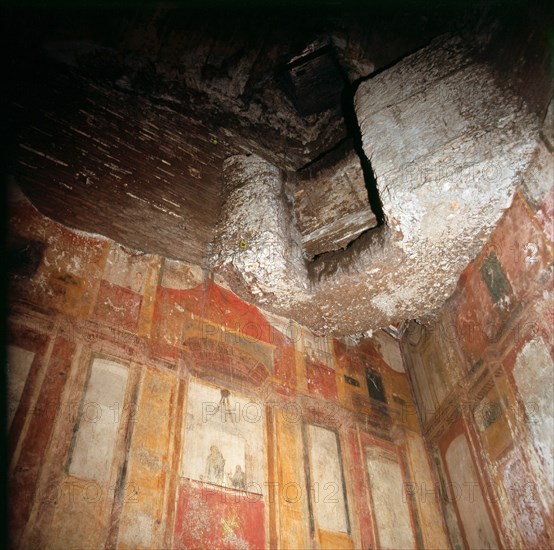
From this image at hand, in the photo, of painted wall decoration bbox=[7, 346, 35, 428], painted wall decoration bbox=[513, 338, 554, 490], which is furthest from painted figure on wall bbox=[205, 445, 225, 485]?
painted wall decoration bbox=[513, 338, 554, 490]

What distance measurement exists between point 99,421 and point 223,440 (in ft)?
2.63

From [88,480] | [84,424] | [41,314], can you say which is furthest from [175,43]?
[88,480]

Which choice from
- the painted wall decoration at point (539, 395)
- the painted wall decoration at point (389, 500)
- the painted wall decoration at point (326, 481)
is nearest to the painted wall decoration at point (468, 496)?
the painted wall decoration at point (389, 500)

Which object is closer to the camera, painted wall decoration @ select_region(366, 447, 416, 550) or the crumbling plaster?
the crumbling plaster

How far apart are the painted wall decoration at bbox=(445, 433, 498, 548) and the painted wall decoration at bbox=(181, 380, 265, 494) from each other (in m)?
1.55

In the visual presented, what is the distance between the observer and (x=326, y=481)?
3.12 m

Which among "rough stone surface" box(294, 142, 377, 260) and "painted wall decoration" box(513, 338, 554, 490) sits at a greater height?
"rough stone surface" box(294, 142, 377, 260)

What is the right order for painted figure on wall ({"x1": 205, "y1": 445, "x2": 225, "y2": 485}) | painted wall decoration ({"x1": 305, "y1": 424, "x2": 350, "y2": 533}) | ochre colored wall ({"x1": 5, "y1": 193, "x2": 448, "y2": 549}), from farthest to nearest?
1. painted wall decoration ({"x1": 305, "y1": 424, "x2": 350, "y2": 533})
2. painted figure on wall ({"x1": 205, "y1": 445, "x2": 225, "y2": 485})
3. ochre colored wall ({"x1": 5, "y1": 193, "x2": 448, "y2": 549})

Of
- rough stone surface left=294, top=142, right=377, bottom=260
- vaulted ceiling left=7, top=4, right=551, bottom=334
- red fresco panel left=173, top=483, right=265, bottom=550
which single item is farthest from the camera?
rough stone surface left=294, top=142, right=377, bottom=260

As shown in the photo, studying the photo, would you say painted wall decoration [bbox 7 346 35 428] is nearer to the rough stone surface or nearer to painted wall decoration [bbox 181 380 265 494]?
painted wall decoration [bbox 181 380 265 494]

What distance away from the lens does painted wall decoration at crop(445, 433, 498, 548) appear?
9.88 ft

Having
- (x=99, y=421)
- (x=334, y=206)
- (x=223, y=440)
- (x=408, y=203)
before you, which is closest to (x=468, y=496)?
(x=223, y=440)

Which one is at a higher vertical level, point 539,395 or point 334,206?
point 334,206

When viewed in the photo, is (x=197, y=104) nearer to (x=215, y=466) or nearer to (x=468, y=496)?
(x=215, y=466)
